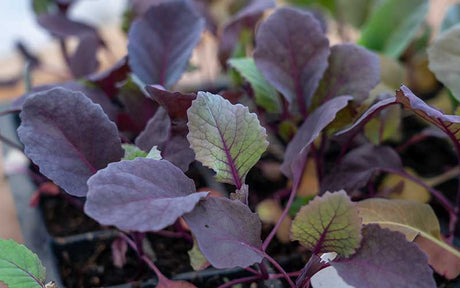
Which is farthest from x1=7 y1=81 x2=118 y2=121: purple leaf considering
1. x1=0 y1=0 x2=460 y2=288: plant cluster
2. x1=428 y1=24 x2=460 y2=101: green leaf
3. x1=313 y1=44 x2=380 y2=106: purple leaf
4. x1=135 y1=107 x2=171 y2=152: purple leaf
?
x1=428 y1=24 x2=460 y2=101: green leaf

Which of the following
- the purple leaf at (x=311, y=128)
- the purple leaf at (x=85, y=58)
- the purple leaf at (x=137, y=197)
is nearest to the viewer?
the purple leaf at (x=137, y=197)

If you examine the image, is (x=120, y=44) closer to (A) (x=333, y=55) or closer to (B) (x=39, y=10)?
(B) (x=39, y=10)

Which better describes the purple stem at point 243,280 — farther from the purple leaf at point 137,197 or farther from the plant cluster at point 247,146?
the purple leaf at point 137,197

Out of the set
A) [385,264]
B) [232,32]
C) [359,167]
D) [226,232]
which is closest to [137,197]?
[226,232]

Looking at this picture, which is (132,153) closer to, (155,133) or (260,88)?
(155,133)

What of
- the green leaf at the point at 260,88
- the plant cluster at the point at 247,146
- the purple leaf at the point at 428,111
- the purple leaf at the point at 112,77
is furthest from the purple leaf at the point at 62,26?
the purple leaf at the point at 428,111

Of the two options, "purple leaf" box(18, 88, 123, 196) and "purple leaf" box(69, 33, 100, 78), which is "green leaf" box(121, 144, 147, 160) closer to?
"purple leaf" box(18, 88, 123, 196)

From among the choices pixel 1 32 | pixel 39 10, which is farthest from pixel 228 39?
pixel 1 32
